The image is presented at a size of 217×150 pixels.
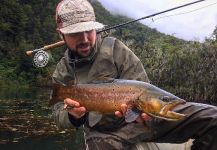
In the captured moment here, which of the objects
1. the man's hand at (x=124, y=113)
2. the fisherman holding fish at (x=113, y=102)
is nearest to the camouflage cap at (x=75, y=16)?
the fisherman holding fish at (x=113, y=102)

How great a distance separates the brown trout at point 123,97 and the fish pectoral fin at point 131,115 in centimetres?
1

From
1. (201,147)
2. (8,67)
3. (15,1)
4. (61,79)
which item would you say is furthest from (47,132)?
(15,1)

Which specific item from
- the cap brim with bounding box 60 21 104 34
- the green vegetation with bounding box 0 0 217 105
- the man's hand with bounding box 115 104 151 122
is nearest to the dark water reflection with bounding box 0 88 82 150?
the green vegetation with bounding box 0 0 217 105

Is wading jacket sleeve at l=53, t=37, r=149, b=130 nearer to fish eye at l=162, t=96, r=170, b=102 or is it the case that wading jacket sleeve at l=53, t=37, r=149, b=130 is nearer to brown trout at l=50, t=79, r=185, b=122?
brown trout at l=50, t=79, r=185, b=122

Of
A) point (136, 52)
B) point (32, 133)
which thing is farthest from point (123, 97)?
point (136, 52)

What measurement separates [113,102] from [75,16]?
4.01 ft

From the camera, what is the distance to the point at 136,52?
46.8 metres

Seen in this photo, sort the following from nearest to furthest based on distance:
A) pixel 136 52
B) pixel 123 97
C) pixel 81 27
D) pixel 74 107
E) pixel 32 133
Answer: pixel 123 97
pixel 74 107
pixel 81 27
pixel 32 133
pixel 136 52

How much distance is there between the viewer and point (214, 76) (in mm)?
39781

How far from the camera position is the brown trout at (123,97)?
3.54m

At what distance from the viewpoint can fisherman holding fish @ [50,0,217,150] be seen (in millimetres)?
3736

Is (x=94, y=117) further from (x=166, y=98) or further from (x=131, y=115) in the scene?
(x=166, y=98)

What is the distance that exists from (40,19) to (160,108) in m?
97.7

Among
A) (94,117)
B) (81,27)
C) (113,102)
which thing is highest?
(81,27)
